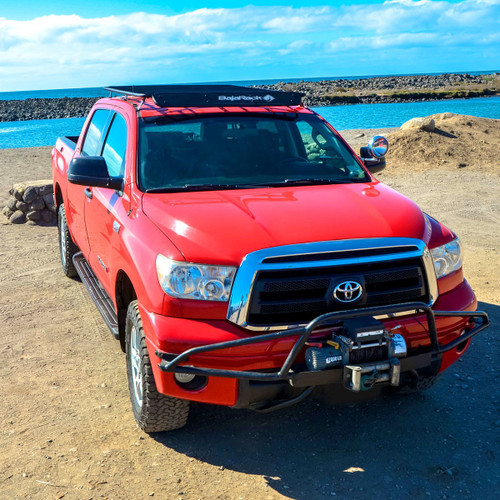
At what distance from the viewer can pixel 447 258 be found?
383cm

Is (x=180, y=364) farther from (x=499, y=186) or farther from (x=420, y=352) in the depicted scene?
(x=499, y=186)

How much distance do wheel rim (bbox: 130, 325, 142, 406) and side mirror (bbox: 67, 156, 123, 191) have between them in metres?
1.08

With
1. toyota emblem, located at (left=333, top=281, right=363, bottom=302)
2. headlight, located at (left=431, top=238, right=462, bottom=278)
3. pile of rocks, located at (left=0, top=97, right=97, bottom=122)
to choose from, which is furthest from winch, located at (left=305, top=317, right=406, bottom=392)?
pile of rocks, located at (left=0, top=97, right=97, bottom=122)

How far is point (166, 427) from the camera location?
12.7 ft

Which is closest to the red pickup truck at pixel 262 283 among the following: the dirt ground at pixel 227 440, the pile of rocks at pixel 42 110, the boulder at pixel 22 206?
the dirt ground at pixel 227 440

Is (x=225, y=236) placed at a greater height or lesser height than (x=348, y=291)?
greater

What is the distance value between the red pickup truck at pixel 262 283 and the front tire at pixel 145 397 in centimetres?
1

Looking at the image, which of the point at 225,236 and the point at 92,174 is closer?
the point at 225,236

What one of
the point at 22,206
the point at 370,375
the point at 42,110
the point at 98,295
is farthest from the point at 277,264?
the point at 42,110

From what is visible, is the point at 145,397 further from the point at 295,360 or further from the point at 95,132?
the point at 95,132

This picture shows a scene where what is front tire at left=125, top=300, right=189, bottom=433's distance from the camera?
3643 millimetres

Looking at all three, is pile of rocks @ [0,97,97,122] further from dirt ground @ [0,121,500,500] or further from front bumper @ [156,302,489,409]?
front bumper @ [156,302,489,409]

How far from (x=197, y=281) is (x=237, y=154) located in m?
1.64

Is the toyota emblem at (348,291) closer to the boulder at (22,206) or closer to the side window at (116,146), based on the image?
the side window at (116,146)
